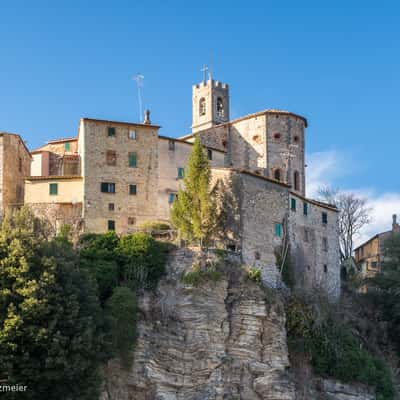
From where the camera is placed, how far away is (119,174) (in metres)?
55.7

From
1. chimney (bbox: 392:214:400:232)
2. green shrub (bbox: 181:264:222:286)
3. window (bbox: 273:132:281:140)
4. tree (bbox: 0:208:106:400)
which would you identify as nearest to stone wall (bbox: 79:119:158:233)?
green shrub (bbox: 181:264:222:286)

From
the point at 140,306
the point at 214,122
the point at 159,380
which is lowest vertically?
the point at 159,380

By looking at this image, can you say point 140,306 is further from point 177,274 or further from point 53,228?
point 53,228

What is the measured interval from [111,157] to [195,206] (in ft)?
23.5

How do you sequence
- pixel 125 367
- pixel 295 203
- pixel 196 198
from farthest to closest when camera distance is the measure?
pixel 295 203 → pixel 196 198 → pixel 125 367

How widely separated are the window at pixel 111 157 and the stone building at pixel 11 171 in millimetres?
5738

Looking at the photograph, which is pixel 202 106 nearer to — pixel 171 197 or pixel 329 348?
pixel 171 197

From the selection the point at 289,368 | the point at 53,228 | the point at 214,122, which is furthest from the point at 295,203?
the point at 214,122

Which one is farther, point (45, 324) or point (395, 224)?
point (395, 224)

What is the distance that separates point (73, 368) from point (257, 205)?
20.0m

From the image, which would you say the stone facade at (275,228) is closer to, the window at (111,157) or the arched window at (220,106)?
the window at (111,157)

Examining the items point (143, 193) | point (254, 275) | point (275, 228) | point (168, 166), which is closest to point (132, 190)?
point (143, 193)

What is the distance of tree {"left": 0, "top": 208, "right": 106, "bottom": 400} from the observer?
3797 centimetres

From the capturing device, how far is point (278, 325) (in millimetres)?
50688
